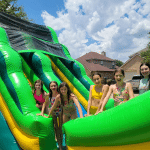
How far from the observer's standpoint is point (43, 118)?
7.43 ft

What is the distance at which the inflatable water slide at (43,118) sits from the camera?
1505mm

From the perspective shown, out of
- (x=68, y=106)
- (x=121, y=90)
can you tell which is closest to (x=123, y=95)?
(x=121, y=90)

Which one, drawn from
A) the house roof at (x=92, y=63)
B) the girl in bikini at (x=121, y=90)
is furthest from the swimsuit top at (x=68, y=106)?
the house roof at (x=92, y=63)

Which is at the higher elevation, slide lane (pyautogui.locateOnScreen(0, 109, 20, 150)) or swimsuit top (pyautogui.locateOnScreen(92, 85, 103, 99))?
swimsuit top (pyautogui.locateOnScreen(92, 85, 103, 99))

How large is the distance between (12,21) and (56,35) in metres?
1.76

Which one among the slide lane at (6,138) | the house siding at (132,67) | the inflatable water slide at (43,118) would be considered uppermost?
the house siding at (132,67)

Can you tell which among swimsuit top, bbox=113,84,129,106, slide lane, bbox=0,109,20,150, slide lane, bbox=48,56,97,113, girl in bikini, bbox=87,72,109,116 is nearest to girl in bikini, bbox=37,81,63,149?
girl in bikini, bbox=87,72,109,116

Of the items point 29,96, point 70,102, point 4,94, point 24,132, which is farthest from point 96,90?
point 4,94

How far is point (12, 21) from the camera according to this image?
525 centimetres

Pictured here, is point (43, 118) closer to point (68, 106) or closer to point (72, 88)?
point (68, 106)

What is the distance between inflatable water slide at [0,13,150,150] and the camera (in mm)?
1505

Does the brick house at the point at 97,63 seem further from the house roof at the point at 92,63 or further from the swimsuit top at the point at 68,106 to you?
the swimsuit top at the point at 68,106

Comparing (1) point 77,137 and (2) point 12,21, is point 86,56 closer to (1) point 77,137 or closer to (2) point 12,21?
(2) point 12,21

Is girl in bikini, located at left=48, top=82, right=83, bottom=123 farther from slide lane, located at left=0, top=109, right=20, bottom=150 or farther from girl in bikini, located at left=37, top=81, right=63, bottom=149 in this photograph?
slide lane, located at left=0, top=109, right=20, bottom=150
